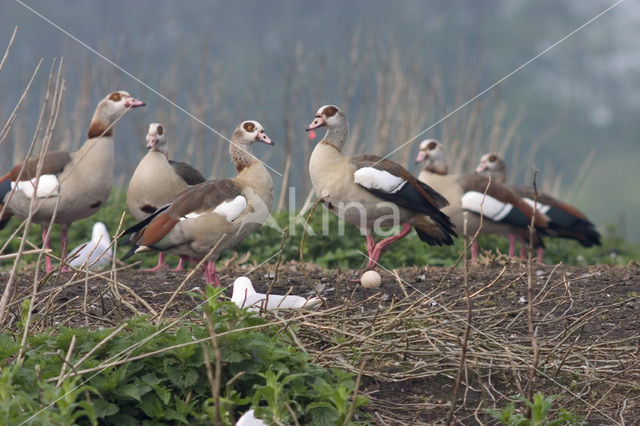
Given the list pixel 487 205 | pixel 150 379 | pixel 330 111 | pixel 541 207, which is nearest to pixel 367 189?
pixel 330 111

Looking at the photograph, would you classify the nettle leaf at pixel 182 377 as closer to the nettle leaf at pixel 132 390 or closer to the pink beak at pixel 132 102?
the nettle leaf at pixel 132 390

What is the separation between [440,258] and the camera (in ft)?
29.7

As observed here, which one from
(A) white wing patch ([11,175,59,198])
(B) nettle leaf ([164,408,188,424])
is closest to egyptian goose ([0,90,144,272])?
(A) white wing patch ([11,175,59,198])

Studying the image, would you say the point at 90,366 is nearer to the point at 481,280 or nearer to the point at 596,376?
the point at 596,376

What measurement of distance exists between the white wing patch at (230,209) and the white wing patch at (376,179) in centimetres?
98

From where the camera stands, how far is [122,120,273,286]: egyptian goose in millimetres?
5883

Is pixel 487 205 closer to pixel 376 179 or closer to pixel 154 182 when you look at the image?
pixel 376 179

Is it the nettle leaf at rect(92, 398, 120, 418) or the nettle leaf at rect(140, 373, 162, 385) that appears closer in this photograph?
the nettle leaf at rect(92, 398, 120, 418)

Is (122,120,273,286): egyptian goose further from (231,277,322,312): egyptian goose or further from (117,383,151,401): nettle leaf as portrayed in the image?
(117,383,151,401): nettle leaf

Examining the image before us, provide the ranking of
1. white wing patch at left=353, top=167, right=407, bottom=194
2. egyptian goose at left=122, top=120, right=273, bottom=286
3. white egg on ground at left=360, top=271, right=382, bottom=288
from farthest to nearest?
white wing patch at left=353, top=167, right=407, bottom=194 < egyptian goose at left=122, top=120, right=273, bottom=286 < white egg on ground at left=360, top=271, right=382, bottom=288

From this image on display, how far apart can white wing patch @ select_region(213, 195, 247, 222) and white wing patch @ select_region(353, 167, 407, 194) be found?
0.98 metres

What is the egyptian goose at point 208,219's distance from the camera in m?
5.88

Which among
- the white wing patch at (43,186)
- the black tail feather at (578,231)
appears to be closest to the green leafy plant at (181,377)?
the white wing patch at (43,186)

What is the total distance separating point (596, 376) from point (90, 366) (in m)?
2.39
